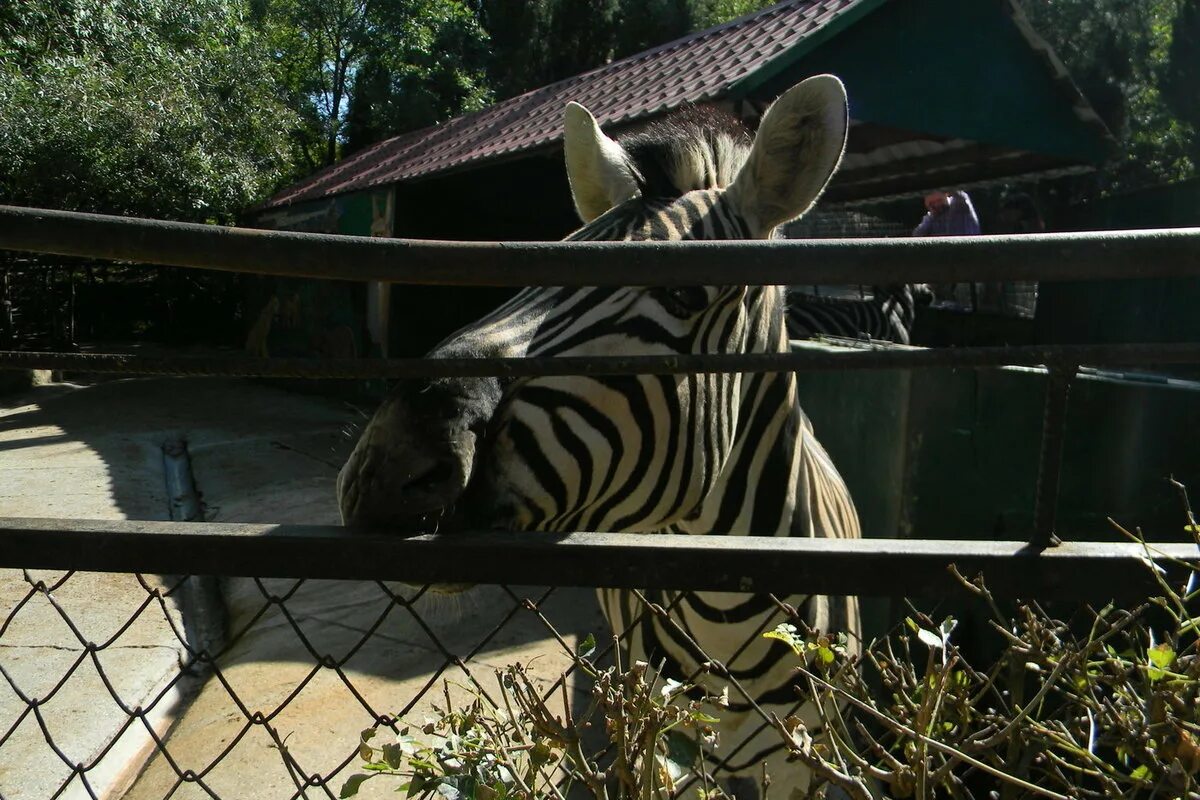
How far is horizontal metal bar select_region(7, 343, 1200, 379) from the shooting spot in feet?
3.64

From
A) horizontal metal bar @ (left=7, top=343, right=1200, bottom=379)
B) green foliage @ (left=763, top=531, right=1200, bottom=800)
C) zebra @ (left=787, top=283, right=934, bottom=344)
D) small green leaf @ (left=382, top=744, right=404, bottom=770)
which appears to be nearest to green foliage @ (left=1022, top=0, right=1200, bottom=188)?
zebra @ (left=787, top=283, right=934, bottom=344)

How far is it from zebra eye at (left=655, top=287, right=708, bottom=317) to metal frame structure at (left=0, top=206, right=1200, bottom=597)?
0.57 m

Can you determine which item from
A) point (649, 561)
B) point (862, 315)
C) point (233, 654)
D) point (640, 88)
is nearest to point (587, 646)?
point (649, 561)

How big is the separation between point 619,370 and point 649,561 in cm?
28

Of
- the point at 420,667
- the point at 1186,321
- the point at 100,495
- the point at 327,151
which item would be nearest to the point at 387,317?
the point at 100,495

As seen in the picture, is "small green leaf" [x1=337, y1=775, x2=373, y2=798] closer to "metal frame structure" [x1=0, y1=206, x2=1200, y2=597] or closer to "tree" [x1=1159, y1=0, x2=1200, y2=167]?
"metal frame structure" [x1=0, y1=206, x2=1200, y2=597]

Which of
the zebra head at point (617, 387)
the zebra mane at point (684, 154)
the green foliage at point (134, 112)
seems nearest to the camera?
the zebra head at point (617, 387)

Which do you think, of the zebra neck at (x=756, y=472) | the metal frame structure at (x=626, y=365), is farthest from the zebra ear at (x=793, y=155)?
the metal frame structure at (x=626, y=365)

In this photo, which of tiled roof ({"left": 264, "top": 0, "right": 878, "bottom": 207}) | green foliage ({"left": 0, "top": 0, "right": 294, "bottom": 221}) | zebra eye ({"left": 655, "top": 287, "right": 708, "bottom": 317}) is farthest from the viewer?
green foliage ({"left": 0, "top": 0, "right": 294, "bottom": 221})

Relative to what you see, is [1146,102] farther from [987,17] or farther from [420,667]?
[420,667]

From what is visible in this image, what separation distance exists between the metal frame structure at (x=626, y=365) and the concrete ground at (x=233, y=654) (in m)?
0.17

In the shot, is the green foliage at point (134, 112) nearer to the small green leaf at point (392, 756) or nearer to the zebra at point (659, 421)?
the zebra at point (659, 421)

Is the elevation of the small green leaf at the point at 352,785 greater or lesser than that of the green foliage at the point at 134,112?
lesser

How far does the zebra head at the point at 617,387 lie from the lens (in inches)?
49.4
